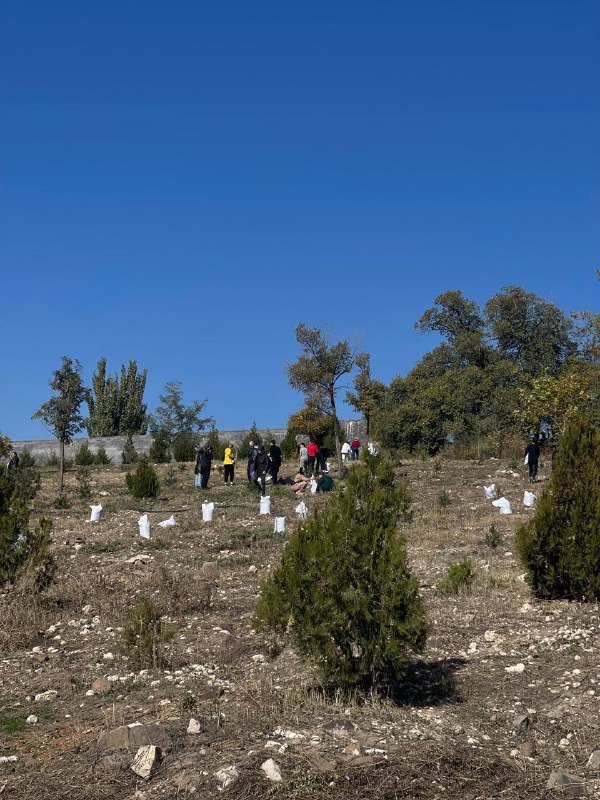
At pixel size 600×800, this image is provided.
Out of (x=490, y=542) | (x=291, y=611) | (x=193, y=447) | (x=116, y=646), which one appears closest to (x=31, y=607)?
(x=116, y=646)

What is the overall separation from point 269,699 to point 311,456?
19.6m

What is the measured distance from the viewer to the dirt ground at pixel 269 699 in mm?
4715

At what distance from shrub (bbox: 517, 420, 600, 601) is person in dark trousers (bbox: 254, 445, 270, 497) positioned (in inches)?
469

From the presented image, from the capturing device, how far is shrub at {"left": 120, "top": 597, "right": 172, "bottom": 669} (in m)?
7.25

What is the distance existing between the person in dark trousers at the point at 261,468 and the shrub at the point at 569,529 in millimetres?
11915

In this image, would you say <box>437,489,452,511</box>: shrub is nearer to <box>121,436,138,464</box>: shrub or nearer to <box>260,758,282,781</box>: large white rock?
<box>260,758,282,781</box>: large white rock

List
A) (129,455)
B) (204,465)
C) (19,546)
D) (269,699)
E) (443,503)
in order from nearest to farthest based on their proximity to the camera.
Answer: (269,699) < (19,546) < (443,503) < (204,465) < (129,455)

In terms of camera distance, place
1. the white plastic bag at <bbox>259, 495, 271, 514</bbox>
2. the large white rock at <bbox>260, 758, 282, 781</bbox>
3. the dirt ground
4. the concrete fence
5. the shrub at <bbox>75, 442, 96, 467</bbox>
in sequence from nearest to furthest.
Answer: the large white rock at <bbox>260, 758, 282, 781</bbox>, the dirt ground, the white plastic bag at <bbox>259, 495, 271, 514</bbox>, the shrub at <bbox>75, 442, 96, 467</bbox>, the concrete fence

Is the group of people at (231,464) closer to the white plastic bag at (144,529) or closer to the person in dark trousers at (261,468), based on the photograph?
the person in dark trousers at (261,468)

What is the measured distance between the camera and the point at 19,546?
32.6 ft

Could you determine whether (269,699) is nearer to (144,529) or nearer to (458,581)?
(458,581)

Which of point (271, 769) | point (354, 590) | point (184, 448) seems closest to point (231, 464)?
point (184, 448)

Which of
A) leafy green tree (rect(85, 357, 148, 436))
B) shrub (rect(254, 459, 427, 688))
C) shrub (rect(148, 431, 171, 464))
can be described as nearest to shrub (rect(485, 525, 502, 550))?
shrub (rect(254, 459, 427, 688))

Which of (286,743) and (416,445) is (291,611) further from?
(416,445)
